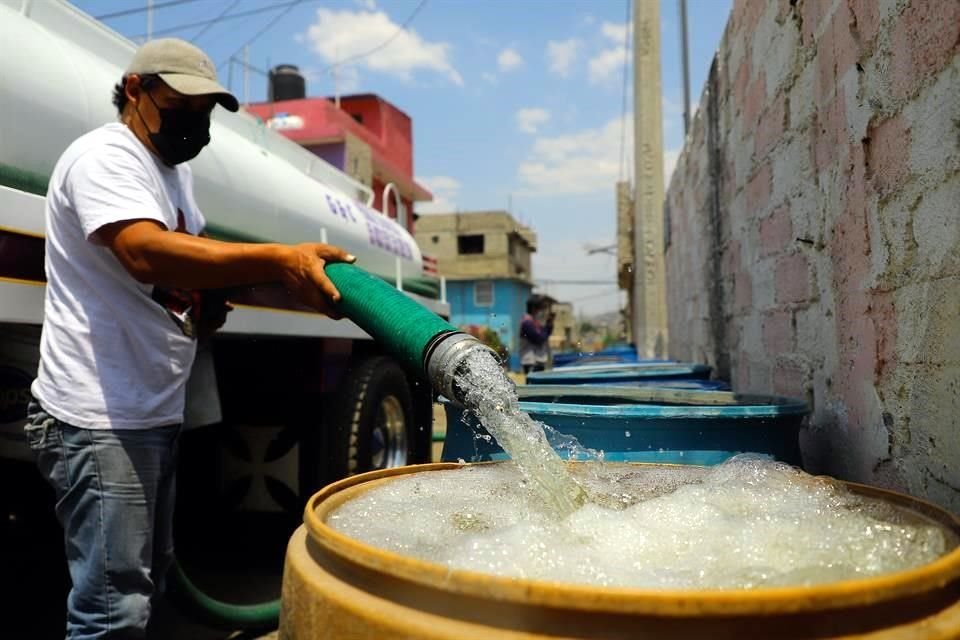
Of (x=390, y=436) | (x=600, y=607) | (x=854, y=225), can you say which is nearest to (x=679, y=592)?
(x=600, y=607)

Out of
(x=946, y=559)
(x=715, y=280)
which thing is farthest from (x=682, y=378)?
(x=946, y=559)

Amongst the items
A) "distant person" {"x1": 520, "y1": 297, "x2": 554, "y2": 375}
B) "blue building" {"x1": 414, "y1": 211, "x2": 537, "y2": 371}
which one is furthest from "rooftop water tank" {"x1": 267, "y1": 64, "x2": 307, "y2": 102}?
"blue building" {"x1": 414, "y1": 211, "x2": 537, "y2": 371}

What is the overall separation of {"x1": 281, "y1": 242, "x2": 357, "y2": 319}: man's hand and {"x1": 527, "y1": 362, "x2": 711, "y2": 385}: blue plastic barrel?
1.52 meters

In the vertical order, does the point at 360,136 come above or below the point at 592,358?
above

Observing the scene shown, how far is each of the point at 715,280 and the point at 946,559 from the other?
3.10 meters

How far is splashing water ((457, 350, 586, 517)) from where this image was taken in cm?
117

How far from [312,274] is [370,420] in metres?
2.23

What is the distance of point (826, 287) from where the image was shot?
190 cm

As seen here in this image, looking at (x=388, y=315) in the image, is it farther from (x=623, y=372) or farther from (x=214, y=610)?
(x=623, y=372)

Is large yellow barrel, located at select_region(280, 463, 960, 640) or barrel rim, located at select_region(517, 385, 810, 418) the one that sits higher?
barrel rim, located at select_region(517, 385, 810, 418)

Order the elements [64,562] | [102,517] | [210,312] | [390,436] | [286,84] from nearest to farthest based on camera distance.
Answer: [102,517] < [210,312] < [64,562] < [390,436] < [286,84]

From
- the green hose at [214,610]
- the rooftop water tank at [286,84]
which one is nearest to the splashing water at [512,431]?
the green hose at [214,610]

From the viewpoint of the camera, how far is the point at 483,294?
2955 cm

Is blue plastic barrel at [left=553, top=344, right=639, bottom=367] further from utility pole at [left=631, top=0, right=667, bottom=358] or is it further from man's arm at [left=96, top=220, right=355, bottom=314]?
man's arm at [left=96, top=220, right=355, bottom=314]
